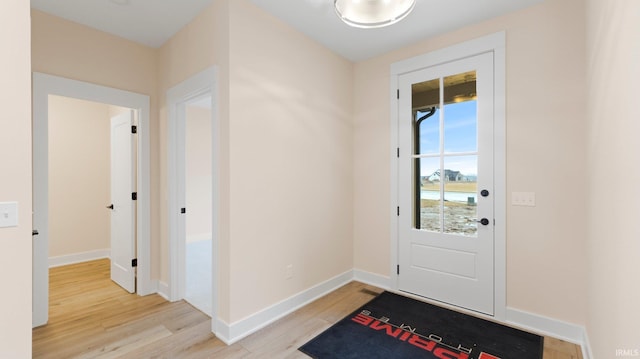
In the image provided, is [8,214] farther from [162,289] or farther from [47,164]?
[162,289]

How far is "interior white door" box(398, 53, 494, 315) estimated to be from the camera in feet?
8.69

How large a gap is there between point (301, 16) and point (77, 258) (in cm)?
489

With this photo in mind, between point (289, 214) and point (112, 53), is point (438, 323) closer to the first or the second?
point (289, 214)

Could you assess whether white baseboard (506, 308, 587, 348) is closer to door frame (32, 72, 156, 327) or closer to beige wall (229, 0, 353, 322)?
beige wall (229, 0, 353, 322)

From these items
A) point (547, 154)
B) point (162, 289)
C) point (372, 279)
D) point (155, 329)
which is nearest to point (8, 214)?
point (155, 329)

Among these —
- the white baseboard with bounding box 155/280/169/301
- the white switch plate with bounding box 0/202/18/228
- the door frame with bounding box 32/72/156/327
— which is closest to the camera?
the white switch plate with bounding box 0/202/18/228

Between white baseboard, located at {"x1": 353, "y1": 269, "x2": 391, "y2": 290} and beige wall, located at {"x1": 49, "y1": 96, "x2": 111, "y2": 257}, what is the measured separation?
419 centimetres

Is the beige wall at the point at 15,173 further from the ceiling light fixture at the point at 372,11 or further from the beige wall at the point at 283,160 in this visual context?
the ceiling light fixture at the point at 372,11

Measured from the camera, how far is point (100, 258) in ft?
14.8

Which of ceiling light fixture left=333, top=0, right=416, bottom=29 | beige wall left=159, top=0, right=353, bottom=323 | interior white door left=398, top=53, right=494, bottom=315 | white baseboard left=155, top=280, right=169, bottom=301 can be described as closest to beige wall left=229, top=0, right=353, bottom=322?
beige wall left=159, top=0, right=353, bottom=323

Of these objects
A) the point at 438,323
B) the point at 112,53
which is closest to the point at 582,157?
the point at 438,323

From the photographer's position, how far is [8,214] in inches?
51.9

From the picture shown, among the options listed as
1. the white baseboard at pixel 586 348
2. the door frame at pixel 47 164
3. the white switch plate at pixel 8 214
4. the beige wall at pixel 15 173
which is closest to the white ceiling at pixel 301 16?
the door frame at pixel 47 164

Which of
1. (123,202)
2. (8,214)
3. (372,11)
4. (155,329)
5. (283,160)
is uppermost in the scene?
(372,11)
